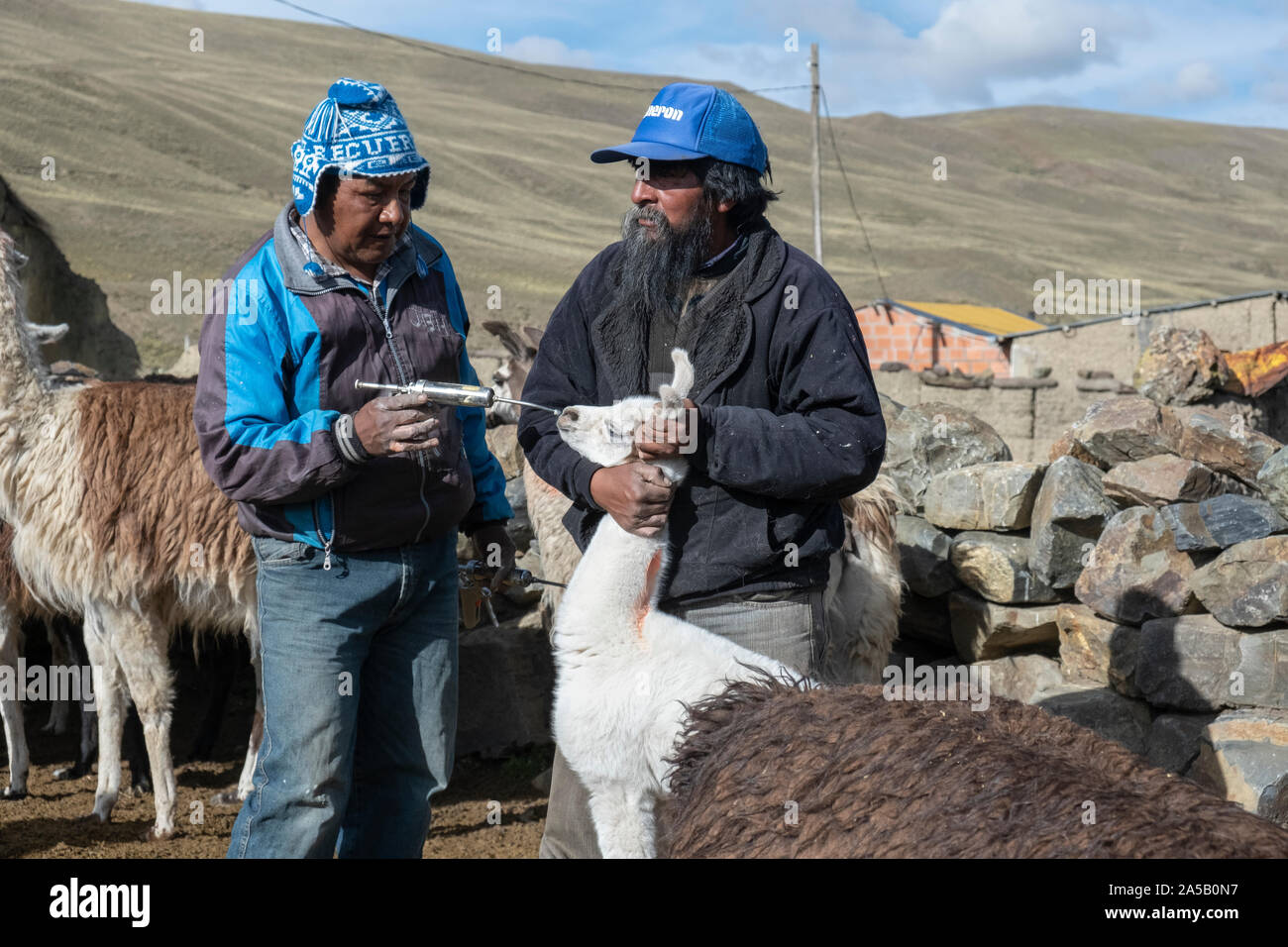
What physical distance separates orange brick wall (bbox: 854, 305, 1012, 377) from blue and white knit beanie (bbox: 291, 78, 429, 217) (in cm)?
1538

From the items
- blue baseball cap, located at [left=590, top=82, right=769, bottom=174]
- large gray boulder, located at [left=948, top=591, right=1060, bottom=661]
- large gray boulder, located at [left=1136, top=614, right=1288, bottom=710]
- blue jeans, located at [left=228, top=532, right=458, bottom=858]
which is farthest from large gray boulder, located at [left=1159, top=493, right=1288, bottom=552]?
blue jeans, located at [left=228, top=532, right=458, bottom=858]

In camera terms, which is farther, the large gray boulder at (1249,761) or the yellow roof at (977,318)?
the yellow roof at (977,318)

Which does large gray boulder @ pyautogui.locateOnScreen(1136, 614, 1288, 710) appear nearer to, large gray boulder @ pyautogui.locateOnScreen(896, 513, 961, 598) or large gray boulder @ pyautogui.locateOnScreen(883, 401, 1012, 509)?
large gray boulder @ pyautogui.locateOnScreen(896, 513, 961, 598)

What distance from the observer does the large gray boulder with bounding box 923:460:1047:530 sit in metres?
5.85

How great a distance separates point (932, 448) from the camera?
6.53 meters

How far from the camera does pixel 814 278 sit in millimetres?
2891

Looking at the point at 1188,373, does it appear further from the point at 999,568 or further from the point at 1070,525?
the point at 999,568

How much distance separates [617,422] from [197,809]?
3.72 meters

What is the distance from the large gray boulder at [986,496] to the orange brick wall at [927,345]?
38.4 ft

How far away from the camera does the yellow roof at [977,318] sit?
19.1m

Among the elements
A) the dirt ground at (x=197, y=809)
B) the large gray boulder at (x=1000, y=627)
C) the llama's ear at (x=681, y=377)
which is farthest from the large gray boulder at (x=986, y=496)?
the llama's ear at (x=681, y=377)

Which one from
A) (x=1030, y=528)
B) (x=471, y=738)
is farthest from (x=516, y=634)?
(x=1030, y=528)

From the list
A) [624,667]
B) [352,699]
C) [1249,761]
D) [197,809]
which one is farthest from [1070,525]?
[197,809]

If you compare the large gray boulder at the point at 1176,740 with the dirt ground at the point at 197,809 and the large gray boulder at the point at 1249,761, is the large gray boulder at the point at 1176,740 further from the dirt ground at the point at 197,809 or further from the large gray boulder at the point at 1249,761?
the dirt ground at the point at 197,809
